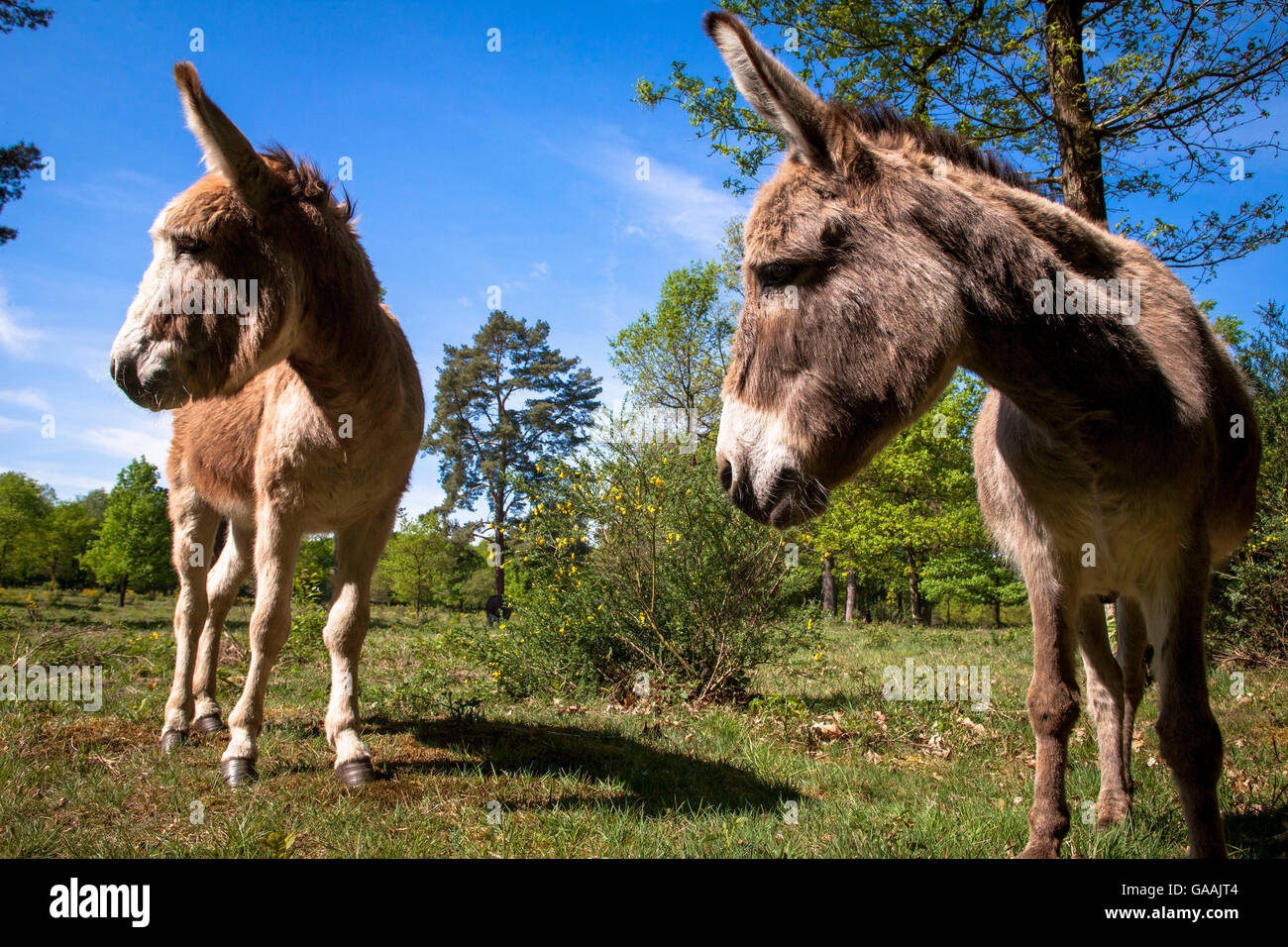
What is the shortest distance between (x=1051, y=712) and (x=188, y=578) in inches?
222

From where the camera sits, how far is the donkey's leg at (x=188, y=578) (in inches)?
183

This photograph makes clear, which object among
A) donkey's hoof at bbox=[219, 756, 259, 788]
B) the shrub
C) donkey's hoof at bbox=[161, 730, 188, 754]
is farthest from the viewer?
the shrub

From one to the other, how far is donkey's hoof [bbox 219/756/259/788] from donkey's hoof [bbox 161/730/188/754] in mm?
934

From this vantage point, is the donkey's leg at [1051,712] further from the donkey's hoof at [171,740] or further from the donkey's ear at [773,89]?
the donkey's hoof at [171,740]

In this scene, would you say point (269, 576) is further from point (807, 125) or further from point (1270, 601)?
point (1270, 601)

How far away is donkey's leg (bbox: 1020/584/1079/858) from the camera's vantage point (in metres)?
2.49

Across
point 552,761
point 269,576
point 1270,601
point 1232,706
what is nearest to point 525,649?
point 552,761

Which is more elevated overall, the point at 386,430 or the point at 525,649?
the point at 386,430

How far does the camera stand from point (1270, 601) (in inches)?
303

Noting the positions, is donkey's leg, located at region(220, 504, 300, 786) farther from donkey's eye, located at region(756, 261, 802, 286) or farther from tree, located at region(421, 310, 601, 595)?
tree, located at region(421, 310, 601, 595)
